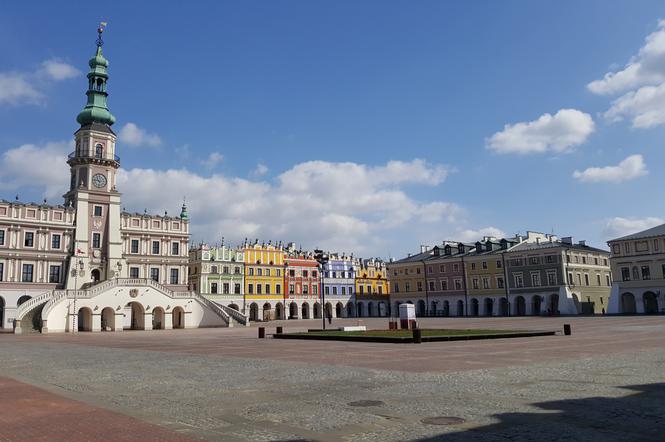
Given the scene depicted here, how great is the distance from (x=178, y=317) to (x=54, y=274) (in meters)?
15.1

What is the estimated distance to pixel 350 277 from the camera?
11494 centimetres

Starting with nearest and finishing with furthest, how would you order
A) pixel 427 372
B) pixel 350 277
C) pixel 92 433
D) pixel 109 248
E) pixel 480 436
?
pixel 480 436 < pixel 92 433 < pixel 427 372 < pixel 109 248 < pixel 350 277

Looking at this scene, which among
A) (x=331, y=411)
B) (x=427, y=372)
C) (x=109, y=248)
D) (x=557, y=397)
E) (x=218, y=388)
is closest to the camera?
(x=331, y=411)

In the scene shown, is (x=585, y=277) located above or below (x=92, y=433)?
above

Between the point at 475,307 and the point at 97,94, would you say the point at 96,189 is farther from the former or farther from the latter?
the point at 475,307

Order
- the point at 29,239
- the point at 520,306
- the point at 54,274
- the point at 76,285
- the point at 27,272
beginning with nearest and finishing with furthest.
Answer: the point at 76,285
the point at 27,272
the point at 29,239
the point at 54,274
the point at 520,306

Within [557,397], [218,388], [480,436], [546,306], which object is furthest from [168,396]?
[546,306]

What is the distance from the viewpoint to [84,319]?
61875 millimetres

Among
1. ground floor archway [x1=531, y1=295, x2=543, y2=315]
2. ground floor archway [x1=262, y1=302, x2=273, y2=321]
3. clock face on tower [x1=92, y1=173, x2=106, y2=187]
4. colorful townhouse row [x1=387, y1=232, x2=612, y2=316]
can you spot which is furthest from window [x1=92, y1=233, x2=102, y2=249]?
ground floor archway [x1=531, y1=295, x2=543, y2=315]

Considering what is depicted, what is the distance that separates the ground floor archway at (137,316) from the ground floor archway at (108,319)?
8.01 ft

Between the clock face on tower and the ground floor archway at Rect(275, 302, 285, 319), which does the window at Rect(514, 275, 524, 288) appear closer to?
the ground floor archway at Rect(275, 302, 285, 319)

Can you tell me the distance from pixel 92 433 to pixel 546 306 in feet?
268

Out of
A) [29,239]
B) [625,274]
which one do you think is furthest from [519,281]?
[29,239]

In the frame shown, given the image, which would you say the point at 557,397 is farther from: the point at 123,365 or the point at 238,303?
the point at 238,303
